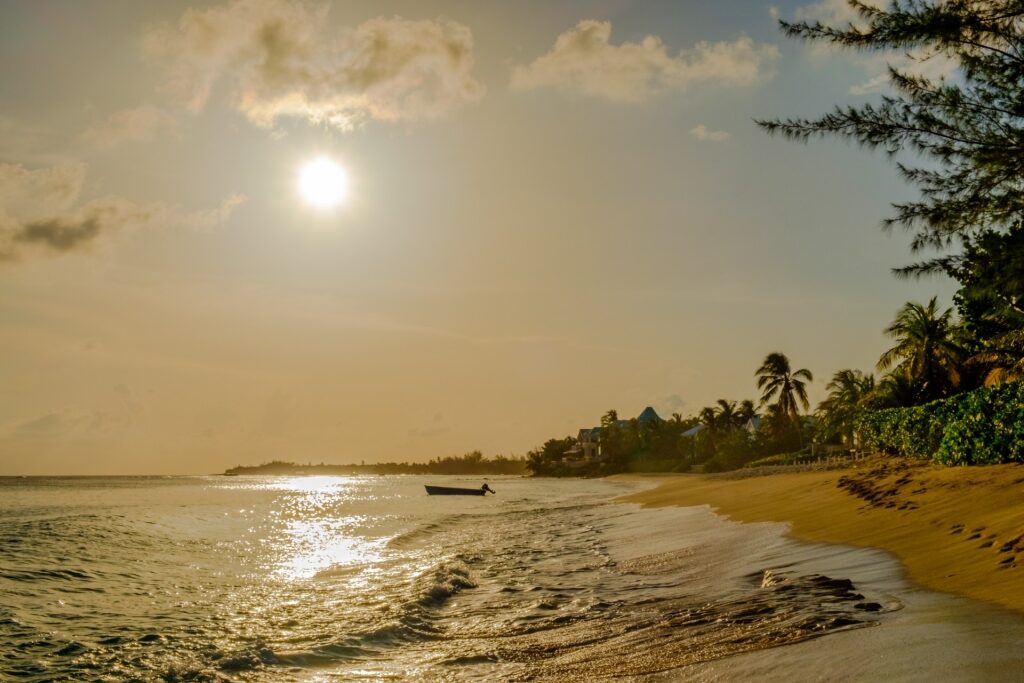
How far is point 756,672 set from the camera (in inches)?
227

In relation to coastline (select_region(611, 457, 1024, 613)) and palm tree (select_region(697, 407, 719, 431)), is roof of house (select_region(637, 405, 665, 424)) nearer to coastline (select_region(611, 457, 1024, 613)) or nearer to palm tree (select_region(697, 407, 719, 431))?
palm tree (select_region(697, 407, 719, 431))

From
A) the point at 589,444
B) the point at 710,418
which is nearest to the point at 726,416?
the point at 710,418

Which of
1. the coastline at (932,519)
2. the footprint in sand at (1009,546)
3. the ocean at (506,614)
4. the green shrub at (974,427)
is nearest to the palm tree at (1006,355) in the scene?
the green shrub at (974,427)

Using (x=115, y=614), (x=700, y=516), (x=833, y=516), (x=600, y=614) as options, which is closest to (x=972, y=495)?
(x=833, y=516)

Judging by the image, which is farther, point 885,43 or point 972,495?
point 972,495

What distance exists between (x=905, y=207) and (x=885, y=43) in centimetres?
217

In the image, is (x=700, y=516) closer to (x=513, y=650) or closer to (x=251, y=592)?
(x=251, y=592)

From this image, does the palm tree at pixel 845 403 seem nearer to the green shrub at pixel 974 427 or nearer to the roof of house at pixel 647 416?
the green shrub at pixel 974 427

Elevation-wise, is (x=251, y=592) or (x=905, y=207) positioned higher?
(x=905, y=207)

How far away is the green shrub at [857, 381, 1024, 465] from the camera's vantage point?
53.3 feet

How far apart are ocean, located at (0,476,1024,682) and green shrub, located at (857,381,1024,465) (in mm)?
5507

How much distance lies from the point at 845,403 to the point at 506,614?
55650 mm

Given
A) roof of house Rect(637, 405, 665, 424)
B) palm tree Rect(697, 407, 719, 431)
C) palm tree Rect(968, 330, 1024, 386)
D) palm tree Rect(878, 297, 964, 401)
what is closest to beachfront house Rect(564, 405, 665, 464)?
roof of house Rect(637, 405, 665, 424)

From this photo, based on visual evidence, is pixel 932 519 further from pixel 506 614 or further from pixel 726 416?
pixel 726 416
